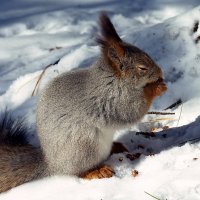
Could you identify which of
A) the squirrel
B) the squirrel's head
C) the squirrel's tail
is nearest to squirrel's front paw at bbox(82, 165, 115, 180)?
the squirrel

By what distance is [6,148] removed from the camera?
8.53ft

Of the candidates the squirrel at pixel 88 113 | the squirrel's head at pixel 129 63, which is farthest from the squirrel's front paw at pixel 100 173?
the squirrel's head at pixel 129 63

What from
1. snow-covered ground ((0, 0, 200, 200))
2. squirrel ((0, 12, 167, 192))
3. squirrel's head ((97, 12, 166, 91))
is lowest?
snow-covered ground ((0, 0, 200, 200))

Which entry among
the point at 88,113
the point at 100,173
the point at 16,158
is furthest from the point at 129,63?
the point at 16,158

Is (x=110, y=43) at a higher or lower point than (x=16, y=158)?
higher

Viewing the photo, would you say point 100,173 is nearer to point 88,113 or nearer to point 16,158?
point 88,113

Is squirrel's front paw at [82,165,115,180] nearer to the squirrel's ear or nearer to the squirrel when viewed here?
the squirrel

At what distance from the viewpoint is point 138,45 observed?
3.54 meters

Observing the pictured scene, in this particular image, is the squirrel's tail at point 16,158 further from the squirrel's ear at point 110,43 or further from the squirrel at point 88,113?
the squirrel's ear at point 110,43

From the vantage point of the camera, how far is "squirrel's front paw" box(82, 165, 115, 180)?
8.21ft

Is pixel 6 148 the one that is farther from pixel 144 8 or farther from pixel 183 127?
pixel 144 8

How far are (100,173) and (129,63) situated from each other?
0.53 meters

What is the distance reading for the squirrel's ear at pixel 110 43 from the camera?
94.1 inches

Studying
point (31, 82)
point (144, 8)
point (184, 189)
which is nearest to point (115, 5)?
point (144, 8)
